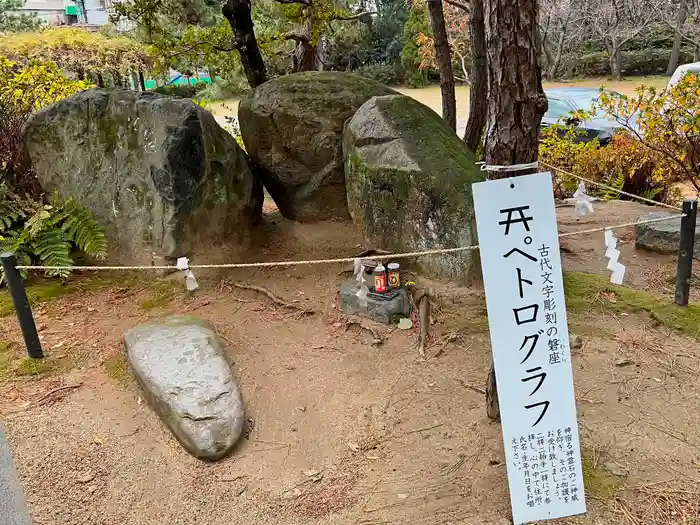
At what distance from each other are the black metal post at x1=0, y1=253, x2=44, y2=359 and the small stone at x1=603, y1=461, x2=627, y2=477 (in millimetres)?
3476

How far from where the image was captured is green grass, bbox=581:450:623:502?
264 cm

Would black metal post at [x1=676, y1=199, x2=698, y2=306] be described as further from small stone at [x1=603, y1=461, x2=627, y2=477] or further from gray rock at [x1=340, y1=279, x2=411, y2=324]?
gray rock at [x1=340, y1=279, x2=411, y2=324]

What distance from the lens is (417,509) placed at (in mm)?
2639

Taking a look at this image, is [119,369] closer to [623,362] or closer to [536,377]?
[536,377]

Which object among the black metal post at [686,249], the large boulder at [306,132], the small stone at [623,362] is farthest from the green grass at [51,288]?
the black metal post at [686,249]

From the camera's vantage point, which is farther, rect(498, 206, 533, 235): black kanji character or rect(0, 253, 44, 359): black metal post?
rect(0, 253, 44, 359): black metal post

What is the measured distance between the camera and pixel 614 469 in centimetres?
279

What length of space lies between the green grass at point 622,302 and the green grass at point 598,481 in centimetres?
151

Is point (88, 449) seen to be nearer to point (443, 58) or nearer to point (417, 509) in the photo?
point (417, 509)

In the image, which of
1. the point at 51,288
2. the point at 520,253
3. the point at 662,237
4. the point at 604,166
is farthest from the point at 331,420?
the point at 604,166

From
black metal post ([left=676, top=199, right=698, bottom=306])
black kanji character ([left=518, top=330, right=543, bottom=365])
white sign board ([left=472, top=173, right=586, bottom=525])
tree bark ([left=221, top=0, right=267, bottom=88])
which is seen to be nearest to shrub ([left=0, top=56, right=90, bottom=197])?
tree bark ([left=221, top=0, right=267, bottom=88])

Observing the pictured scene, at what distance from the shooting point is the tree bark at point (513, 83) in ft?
8.03

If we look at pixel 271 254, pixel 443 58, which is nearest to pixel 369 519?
pixel 271 254

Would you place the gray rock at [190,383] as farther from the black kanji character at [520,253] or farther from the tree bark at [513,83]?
the tree bark at [513,83]
